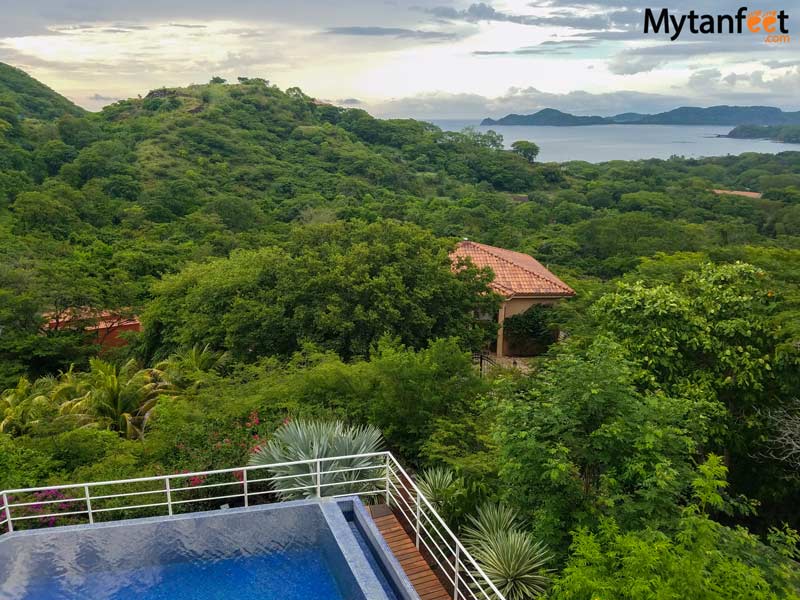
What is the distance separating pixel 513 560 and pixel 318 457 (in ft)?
10.0

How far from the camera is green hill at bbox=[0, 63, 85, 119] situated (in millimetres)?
87312

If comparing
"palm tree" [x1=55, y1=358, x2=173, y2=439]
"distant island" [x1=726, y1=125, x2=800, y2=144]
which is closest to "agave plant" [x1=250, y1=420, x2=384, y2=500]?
"palm tree" [x1=55, y1=358, x2=173, y2=439]

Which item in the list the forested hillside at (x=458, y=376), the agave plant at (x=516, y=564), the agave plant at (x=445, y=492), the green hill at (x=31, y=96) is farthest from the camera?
the green hill at (x=31, y=96)

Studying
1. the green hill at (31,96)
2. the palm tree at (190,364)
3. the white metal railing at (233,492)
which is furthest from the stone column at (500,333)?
the green hill at (31,96)

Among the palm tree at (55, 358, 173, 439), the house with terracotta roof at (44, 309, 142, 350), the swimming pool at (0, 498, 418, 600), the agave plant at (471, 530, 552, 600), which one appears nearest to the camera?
the agave plant at (471, 530, 552, 600)

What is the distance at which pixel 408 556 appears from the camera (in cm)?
708

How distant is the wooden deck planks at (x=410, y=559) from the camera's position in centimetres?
650

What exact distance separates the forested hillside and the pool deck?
2.32ft

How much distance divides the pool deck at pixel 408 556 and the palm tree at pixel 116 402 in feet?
26.1

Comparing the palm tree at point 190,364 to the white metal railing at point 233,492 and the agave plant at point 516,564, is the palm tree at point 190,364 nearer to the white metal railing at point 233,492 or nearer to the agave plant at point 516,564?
the white metal railing at point 233,492

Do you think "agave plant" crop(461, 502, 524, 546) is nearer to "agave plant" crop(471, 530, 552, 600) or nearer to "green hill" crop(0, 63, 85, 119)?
"agave plant" crop(471, 530, 552, 600)

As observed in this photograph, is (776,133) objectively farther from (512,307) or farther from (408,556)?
(408,556)

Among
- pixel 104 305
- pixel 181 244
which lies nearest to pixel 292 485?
pixel 104 305

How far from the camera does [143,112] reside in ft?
320
